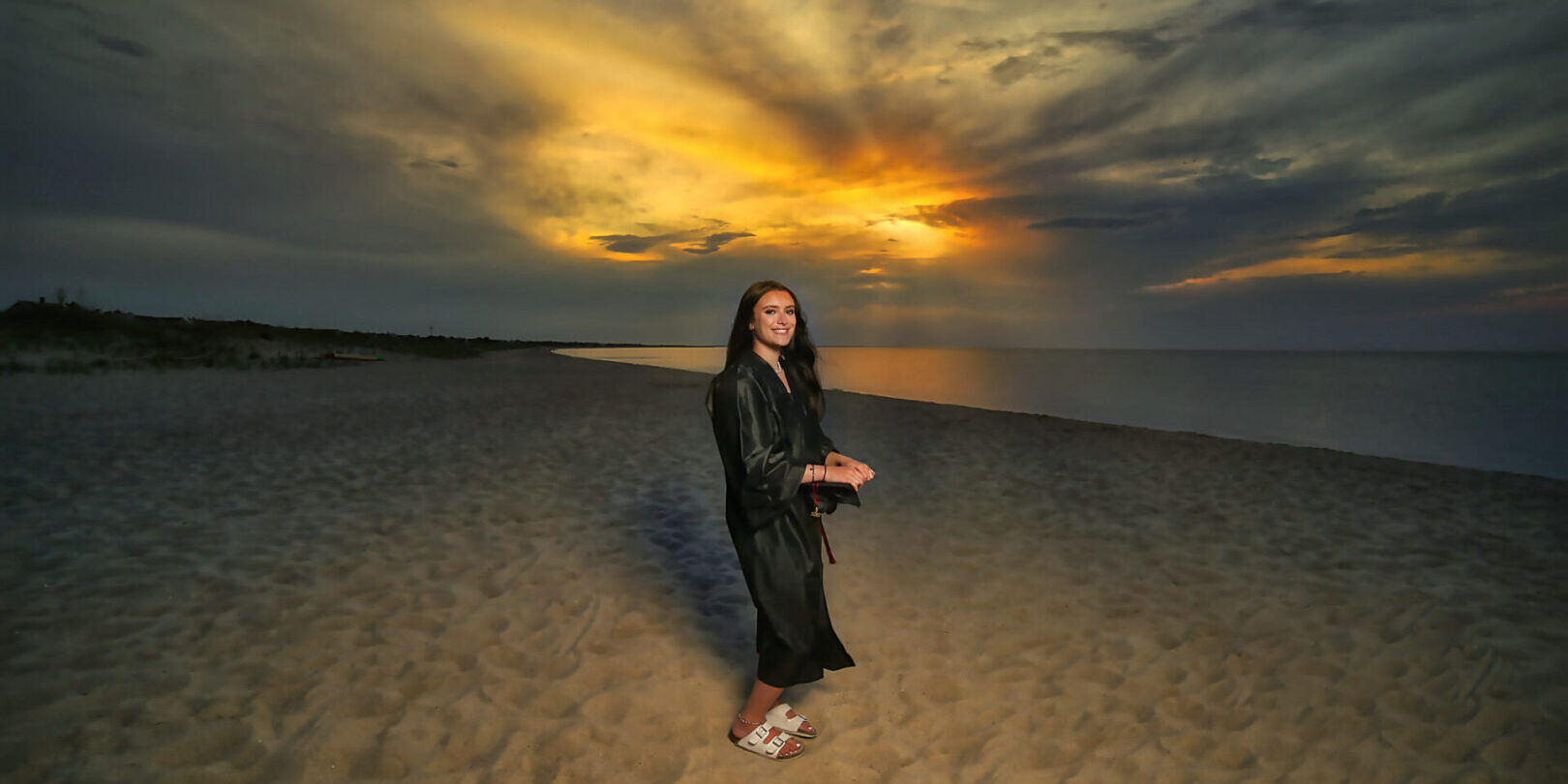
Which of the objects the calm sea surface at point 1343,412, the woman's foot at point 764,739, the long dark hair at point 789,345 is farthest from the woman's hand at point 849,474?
the calm sea surface at point 1343,412

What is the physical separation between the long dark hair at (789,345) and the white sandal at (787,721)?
4.77 feet

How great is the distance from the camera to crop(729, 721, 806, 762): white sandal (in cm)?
329

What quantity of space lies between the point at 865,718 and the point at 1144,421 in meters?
26.0

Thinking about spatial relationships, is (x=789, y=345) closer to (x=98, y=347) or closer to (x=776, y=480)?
(x=776, y=480)

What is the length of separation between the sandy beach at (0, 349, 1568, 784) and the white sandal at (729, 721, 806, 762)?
0.07 metres

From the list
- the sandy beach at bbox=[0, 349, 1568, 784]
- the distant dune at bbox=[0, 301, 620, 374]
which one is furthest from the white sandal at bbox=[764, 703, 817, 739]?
the distant dune at bbox=[0, 301, 620, 374]

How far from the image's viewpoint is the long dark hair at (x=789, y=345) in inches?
120

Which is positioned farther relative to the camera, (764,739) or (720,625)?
(720,625)

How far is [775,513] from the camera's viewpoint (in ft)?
9.25

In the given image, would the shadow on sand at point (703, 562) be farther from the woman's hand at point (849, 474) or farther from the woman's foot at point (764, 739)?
the woman's hand at point (849, 474)

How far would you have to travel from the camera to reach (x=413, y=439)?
12.2 m

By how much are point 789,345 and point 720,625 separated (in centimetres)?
246

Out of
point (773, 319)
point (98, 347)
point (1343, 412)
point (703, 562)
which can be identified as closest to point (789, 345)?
point (773, 319)

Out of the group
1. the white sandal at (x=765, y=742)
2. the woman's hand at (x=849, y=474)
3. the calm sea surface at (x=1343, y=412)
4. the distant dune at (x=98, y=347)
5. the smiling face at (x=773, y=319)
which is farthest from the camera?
the distant dune at (x=98, y=347)
